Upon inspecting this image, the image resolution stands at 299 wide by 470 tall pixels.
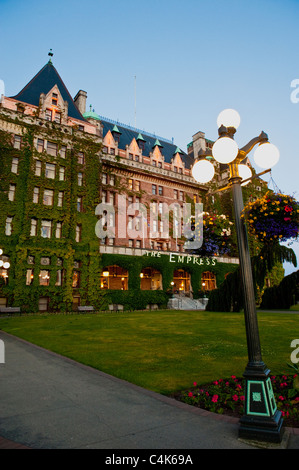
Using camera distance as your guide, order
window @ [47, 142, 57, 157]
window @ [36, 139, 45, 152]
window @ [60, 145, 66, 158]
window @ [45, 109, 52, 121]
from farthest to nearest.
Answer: window @ [45, 109, 52, 121] < window @ [60, 145, 66, 158] < window @ [47, 142, 57, 157] < window @ [36, 139, 45, 152]

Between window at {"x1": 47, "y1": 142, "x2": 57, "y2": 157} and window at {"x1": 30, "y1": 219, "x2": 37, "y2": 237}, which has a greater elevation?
window at {"x1": 47, "y1": 142, "x2": 57, "y2": 157}

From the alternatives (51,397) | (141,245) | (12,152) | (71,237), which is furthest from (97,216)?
(51,397)

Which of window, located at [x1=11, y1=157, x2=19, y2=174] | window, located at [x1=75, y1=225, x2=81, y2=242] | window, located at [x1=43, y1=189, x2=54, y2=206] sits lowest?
window, located at [x1=75, y1=225, x2=81, y2=242]

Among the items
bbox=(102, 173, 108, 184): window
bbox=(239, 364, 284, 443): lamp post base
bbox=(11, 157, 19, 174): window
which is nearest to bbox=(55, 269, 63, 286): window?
bbox=(11, 157, 19, 174): window

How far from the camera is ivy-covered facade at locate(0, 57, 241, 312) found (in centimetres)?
2773

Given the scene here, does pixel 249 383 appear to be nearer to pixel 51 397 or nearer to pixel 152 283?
pixel 51 397

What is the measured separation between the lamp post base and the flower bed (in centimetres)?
82

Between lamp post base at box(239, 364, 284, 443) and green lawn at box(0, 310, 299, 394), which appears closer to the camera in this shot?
lamp post base at box(239, 364, 284, 443)

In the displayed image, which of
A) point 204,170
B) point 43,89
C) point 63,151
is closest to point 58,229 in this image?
point 63,151

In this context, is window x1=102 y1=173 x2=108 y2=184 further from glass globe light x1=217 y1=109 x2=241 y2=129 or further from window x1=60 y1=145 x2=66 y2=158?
glass globe light x1=217 y1=109 x2=241 y2=129

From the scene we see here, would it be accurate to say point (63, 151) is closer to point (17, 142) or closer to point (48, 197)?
point (17, 142)

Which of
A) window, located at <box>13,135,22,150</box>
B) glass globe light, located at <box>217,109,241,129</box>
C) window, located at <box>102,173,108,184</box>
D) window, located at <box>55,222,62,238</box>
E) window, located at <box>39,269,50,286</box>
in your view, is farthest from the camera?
window, located at <box>102,173,108,184</box>

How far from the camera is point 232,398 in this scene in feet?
16.4

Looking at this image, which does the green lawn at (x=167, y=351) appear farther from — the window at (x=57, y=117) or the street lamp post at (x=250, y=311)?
the window at (x=57, y=117)
